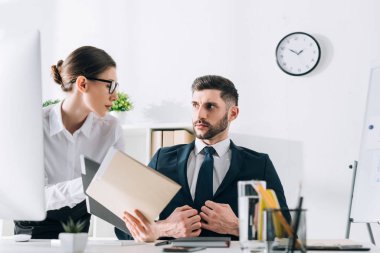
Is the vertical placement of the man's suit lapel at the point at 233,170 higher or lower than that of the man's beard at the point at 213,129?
lower

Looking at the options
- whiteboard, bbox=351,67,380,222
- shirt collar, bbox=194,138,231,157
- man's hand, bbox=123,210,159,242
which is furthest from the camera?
whiteboard, bbox=351,67,380,222

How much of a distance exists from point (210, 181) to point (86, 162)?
2.54 ft

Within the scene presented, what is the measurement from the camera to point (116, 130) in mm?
2098

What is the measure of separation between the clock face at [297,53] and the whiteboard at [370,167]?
775 mm

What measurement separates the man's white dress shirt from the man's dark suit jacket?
0.10 ft

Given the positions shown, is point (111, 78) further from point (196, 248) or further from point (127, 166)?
point (196, 248)

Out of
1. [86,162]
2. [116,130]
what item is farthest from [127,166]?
[116,130]

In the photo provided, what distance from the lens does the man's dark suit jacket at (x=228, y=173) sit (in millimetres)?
2045

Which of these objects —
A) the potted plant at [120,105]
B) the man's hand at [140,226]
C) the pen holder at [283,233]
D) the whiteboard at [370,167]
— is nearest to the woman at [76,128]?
the man's hand at [140,226]

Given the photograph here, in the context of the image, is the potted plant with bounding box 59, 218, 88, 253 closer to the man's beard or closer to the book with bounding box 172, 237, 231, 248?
the book with bounding box 172, 237, 231, 248

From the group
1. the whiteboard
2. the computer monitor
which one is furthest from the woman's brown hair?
the whiteboard

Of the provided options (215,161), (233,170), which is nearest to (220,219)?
(233,170)

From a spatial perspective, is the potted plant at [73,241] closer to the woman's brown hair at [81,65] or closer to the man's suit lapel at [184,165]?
the man's suit lapel at [184,165]

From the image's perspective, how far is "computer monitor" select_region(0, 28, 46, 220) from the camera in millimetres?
1115
